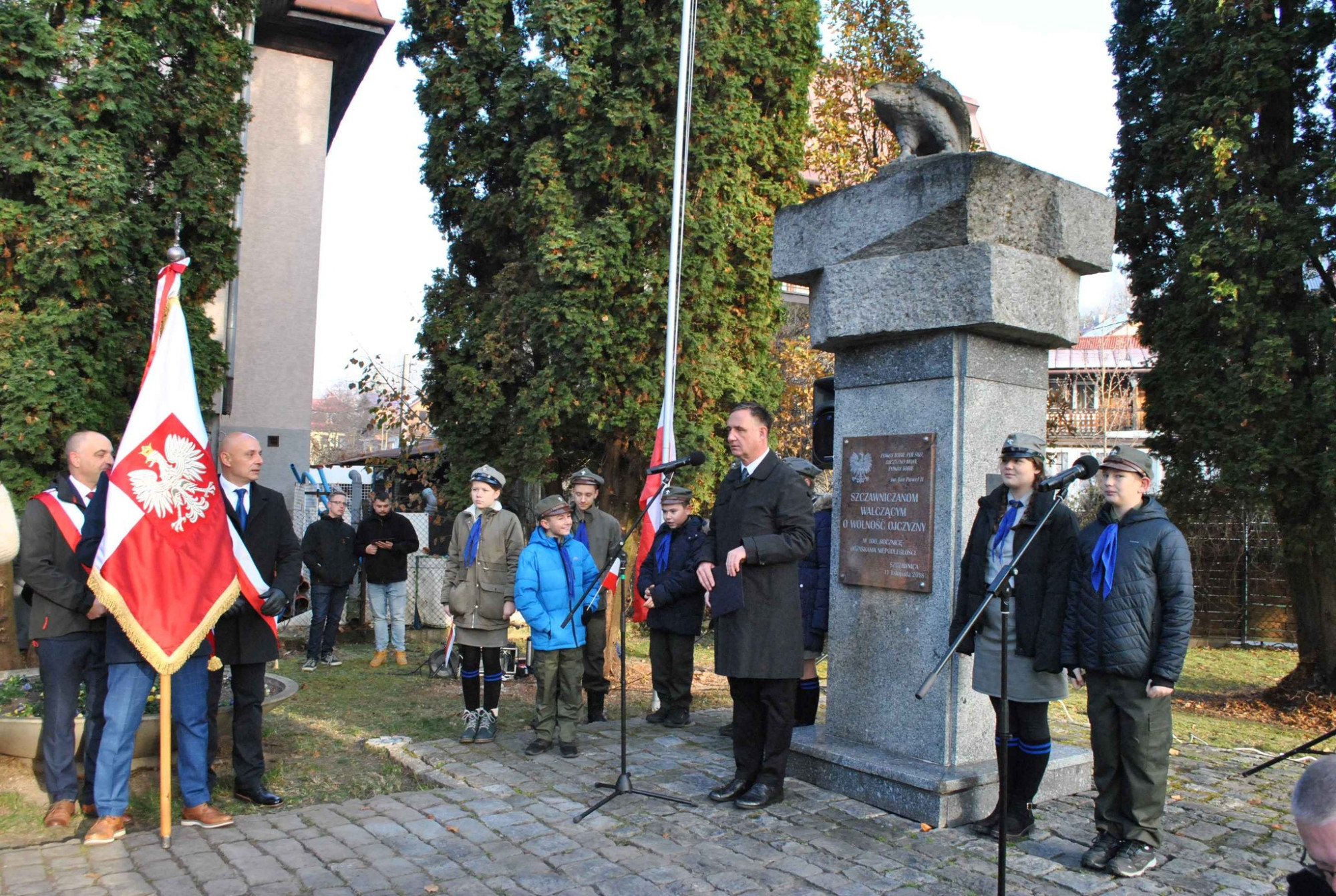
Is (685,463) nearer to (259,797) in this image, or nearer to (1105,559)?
(1105,559)

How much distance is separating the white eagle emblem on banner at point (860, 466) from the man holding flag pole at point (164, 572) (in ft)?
11.0

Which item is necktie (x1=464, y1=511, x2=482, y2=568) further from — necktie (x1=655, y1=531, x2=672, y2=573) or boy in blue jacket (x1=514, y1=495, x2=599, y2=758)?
necktie (x1=655, y1=531, x2=672, y2=573)

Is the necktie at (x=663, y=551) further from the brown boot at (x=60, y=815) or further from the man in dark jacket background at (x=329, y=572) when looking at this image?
the man in dark jacket background at (x=329, y=572)

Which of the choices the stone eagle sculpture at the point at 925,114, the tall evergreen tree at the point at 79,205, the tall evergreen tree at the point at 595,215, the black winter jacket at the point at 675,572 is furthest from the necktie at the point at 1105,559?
the tall evergreen tree at the point at 79,205

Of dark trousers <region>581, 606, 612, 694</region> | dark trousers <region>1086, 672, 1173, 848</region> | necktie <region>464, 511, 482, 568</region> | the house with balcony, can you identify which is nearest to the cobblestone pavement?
dark trousers <region>1086, 672, 1173, 848</region>

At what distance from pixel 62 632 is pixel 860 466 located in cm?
432

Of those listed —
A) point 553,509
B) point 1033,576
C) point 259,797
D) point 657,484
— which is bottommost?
point 259,797

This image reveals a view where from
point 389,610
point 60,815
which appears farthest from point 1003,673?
point 389,610

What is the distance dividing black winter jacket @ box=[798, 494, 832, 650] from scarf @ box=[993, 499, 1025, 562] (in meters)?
1.81

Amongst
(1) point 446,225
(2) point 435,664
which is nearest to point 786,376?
(1) point 446,225

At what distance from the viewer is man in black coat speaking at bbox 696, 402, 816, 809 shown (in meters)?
5.02

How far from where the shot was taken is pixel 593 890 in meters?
4.05

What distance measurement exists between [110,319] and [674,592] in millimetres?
6794

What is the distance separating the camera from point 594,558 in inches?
312
